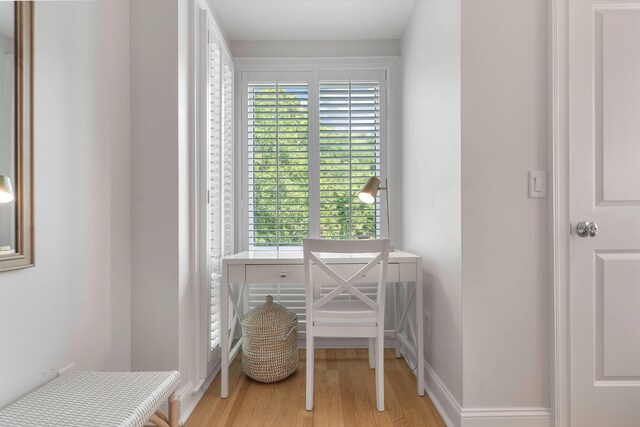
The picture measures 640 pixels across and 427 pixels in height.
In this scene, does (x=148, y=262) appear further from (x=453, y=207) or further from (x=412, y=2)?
(x=412, y=2)

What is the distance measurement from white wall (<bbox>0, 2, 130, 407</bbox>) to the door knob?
2.04 m

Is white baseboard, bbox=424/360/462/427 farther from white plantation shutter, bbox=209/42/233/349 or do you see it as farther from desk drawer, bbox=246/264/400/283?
white plantation shutter, bbox=209/42/233/349

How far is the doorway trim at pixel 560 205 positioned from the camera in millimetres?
1665

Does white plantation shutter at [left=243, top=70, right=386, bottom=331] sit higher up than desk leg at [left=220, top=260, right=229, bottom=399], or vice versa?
white plantation shutter at [left=243, top=70, right=386, bottom=331]

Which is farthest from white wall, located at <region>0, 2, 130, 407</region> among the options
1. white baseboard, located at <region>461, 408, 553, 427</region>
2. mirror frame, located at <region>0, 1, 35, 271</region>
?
white baseboard, located at <region>461, 408, 553, 427</region>

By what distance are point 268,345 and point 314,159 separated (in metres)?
1.44

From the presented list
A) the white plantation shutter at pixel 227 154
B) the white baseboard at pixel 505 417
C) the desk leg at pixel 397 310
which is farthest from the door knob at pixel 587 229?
the white plantation shutter at pixel 227 154

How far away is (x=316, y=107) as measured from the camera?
300 centimetres

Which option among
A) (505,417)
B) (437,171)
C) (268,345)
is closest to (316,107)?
(437,171)

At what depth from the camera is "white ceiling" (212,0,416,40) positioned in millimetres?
2502

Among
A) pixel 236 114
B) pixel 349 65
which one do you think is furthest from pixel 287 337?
pixel 349 65

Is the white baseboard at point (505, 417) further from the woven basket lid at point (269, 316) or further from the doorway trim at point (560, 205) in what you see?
the woven basket lid at point (269, 316)

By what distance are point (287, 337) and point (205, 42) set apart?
1.80 meters

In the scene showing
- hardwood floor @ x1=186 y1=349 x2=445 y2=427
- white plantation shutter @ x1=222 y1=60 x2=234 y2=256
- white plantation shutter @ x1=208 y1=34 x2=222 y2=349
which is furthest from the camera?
white plantation shutter @ x1=222 y1=60 x2=234 y2=256
